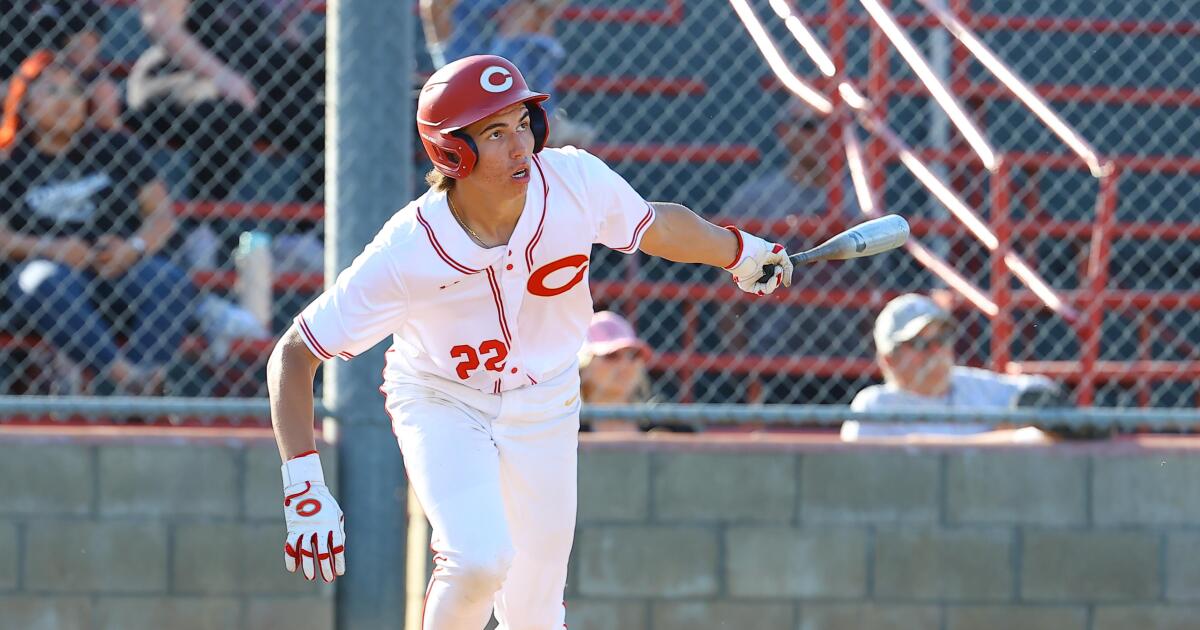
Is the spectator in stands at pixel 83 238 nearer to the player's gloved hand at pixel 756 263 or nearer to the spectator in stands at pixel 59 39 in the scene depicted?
the spectator in stands at pixel 59 39

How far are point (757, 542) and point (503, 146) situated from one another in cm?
225

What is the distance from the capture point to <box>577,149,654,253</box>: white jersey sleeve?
3637 millimetres

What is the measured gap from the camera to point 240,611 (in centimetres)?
521

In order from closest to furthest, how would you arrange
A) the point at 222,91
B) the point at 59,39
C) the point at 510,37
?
the point at 222,91 < the point at 59,39 < the point at 510,37

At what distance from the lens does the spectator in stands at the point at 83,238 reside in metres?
5.70

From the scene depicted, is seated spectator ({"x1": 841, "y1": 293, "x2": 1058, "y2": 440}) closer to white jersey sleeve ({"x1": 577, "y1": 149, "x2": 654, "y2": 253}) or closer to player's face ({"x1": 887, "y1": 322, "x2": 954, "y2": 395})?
player's face ({"x1": 887, "y1": 322, "x2": 954, "y2": 395})

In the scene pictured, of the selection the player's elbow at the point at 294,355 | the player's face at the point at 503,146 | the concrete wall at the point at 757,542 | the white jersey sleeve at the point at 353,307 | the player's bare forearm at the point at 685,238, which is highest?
the player's face at the point at 503,146

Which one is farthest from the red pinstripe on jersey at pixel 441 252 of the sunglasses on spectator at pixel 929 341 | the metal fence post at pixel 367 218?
the sunglasses on spectator at pixel 929 341

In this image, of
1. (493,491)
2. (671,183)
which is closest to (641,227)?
(493,491)

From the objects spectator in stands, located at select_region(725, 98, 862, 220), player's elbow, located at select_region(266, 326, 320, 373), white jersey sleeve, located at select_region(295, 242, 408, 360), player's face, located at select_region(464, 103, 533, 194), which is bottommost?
player's elbow, located at select_region(266, 326, 320, 373)

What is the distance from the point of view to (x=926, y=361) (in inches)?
214

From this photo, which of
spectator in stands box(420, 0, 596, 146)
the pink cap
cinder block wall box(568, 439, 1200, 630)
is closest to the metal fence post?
cinder block wall box(568, 439, 1200, 630)

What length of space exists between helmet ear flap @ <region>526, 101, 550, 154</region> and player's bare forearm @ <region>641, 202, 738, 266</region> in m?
0.38

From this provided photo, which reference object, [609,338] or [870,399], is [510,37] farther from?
[870,399]
